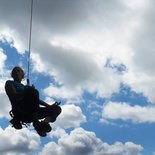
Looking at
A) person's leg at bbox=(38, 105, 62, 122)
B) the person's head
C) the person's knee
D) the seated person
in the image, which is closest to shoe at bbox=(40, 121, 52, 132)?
the seated person

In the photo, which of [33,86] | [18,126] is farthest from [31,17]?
[18,126]

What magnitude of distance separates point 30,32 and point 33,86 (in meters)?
2.04

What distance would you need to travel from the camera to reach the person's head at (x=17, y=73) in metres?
13.0

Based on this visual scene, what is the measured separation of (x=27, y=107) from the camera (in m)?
12.7

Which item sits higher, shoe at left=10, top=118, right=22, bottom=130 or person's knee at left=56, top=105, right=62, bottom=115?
person's knee at left=56, top=105, right=62, bottom=115

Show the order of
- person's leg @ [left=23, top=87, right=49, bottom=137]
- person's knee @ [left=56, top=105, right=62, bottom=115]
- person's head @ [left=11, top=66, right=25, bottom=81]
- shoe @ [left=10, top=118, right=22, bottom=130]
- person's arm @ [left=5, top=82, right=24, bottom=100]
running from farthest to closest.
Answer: shoe @ [left=10, top=118, right=22, bottom=130] < person's knee @ [left=56, top=105, right=62, bottom=115] < person's head @ [left=11, top=66, right=25, bottom=81] < person's arm @ [left=5, top=82, right=24, bottom=100] < person's leg @ [left=23, top=87, right=49, bottom=137]

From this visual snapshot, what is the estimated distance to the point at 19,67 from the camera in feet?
42.9

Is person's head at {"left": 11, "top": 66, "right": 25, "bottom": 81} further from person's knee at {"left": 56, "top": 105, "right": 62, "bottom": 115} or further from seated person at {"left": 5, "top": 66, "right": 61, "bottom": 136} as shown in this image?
person's knee at {"left": 56, "top": 105, "right": 62, "bottom": 115}

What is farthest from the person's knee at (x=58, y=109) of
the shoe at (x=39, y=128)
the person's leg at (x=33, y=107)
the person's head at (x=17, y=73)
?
the person's head at (x=17, y=73)

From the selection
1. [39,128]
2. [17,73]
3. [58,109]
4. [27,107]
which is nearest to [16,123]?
[27,107]

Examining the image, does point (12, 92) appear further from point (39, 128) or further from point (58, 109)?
point (58, 109)

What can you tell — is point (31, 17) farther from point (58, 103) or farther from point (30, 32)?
point (58, 103)

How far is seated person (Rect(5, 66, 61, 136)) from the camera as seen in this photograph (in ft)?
40.8

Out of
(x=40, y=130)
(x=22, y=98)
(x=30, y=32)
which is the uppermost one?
(x=30, y=32)
